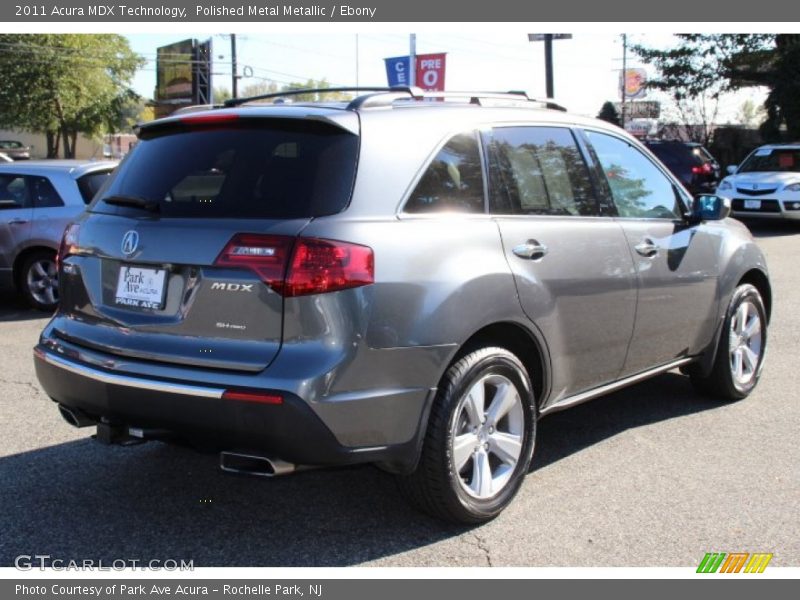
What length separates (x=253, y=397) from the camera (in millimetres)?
3051

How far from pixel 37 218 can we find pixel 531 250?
265 inches

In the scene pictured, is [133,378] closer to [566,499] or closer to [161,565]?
[161,565]

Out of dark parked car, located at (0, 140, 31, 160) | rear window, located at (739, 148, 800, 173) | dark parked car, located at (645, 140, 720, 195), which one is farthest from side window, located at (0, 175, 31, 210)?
dark parked car, located at (0, 140, 31, 160)

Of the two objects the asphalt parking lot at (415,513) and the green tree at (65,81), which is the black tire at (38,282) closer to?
the asphalt parking lot at (415,513)

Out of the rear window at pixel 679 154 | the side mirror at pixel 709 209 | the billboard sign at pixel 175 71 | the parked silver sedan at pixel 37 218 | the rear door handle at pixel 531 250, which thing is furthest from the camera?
the billboard sign at pixel 175 71

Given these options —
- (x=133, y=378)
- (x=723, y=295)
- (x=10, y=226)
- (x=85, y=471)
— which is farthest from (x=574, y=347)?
(x=10, y=226)

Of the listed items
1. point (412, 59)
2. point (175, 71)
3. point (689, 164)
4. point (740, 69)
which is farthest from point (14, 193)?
point (175, 71)

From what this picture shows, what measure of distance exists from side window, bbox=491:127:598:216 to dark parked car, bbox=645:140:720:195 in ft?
53.7

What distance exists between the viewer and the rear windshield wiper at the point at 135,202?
354 centimetres

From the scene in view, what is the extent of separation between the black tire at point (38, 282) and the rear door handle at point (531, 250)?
6660 mm

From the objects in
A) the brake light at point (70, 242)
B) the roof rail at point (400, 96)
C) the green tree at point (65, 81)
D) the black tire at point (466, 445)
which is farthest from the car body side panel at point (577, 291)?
the green tree at point (65, 81)

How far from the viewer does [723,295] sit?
5332mm

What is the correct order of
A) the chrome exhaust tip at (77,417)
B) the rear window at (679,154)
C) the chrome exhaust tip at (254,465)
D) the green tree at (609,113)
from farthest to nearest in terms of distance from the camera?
the green tree at (609,113) < the rear window at (679,154) < the chrome exhaust tip at (77,417) < the chrome exhaust tip at (254,465)

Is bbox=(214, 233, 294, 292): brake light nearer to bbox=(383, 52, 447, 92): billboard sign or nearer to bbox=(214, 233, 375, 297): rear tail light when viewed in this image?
bbox=(214, 233, 375, 297): rear tail light
